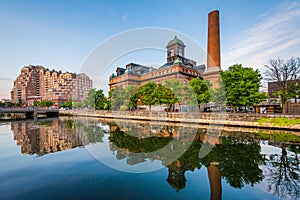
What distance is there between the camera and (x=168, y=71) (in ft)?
179

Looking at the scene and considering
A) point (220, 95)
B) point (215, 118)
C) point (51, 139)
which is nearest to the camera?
point (51, 139)

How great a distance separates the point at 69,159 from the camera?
1057 centimetres

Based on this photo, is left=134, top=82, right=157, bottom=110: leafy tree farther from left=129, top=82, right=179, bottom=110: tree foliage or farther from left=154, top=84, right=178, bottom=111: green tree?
left=154, top=84, right=178, bottom=111: green tree

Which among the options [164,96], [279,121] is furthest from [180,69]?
[279,121]

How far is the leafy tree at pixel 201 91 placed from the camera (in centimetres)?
2973

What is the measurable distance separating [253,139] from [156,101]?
22.6 meters

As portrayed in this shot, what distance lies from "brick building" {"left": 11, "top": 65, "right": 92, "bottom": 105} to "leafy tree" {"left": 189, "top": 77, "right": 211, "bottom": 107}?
331 feet

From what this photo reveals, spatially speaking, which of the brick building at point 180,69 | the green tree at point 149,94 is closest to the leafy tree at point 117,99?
the green tree at point 149,94

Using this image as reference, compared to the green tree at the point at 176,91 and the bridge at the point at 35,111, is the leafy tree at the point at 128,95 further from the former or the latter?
the bridge at the point at 35,111

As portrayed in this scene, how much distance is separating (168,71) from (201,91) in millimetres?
25189

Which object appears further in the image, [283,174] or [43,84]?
[43,84]

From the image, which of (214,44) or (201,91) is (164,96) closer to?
(201,91)

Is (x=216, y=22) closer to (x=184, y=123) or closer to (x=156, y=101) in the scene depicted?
(x=156, y=101)

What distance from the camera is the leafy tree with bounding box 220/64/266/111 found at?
2428cm
